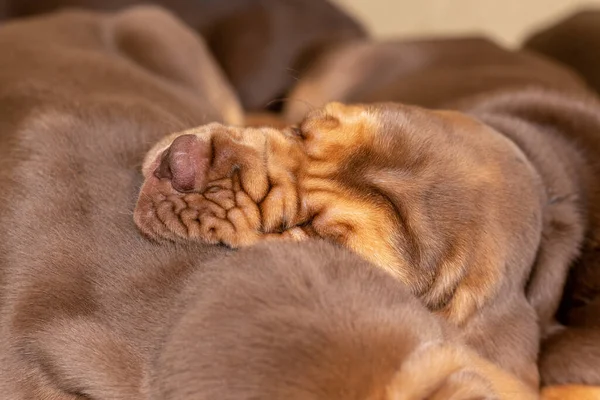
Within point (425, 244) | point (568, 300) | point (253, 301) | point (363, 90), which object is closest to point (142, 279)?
point (253, 301)

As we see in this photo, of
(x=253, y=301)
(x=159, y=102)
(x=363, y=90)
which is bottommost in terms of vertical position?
(x=363, y=90)

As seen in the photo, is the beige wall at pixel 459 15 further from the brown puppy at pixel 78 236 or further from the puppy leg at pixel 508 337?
the puppy leg at pixel 508 337

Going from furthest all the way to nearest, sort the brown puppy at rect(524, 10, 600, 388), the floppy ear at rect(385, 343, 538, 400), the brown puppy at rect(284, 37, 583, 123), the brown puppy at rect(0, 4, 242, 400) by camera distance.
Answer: the brown puppy at rect(284, 37, 583, 123) → the brown puppy at rect(524, 10, 600, 388) → the brown puppy at rect(0, 4, 242, 400) → the floppy ear at rect(385, 343, 538, 400)

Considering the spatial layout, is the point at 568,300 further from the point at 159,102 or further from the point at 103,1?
the point at 103,1

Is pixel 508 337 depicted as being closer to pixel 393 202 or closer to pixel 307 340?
pixel 393 202

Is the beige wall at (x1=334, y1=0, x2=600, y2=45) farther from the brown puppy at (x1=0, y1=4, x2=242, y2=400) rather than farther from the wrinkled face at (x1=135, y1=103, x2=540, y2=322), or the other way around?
the wrinkled face at (x1=135, y1=103, x2=540, y2=322)

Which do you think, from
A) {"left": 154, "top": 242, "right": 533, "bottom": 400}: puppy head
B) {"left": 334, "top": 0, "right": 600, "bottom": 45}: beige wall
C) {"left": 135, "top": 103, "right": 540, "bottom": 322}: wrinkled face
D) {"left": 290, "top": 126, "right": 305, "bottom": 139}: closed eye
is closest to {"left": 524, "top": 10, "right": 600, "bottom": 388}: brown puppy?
{"left": 135, "top": 103, "right": 540, "bottom": 322}: wrinkled face

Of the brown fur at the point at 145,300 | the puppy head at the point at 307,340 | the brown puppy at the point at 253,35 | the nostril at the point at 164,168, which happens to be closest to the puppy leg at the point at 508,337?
the brown fur at the point at 145,300
